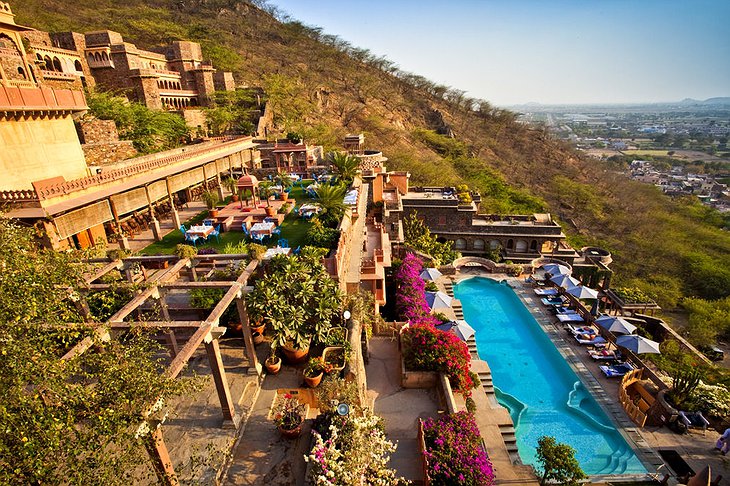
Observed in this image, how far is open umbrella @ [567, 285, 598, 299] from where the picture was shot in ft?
73.1

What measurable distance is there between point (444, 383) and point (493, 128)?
80977mm

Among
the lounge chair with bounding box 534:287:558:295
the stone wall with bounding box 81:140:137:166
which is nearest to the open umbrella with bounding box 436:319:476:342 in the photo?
the lounge chair with bounding box 534:287:558:295

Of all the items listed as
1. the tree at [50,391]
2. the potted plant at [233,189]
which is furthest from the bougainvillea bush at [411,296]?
the tree at [50,391]

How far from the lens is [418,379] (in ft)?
43.3

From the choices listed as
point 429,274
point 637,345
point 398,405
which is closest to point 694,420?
point 637,345

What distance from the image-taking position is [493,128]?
81.4m

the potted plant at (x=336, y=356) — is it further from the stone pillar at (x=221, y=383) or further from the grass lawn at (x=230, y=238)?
the grass lawn at (x=230, y=238)

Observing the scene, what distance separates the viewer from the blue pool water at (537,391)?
539 inches

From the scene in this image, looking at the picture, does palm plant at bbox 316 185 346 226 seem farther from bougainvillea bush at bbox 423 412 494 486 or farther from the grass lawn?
bougainvillea bush at bbox 423 412 494 486

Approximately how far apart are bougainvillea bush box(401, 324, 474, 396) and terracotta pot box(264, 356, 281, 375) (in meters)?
5.66

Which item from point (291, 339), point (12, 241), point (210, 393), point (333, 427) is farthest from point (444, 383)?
point (12, 241)

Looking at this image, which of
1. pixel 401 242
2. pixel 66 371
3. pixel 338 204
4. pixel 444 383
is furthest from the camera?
pixel 401 242

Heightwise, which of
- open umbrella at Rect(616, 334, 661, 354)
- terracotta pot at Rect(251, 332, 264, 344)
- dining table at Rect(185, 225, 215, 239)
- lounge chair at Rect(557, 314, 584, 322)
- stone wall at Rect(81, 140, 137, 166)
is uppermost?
stone wall at Rect(81, 140, 137, 166)

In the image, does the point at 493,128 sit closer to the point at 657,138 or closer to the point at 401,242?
the point at 401,242
